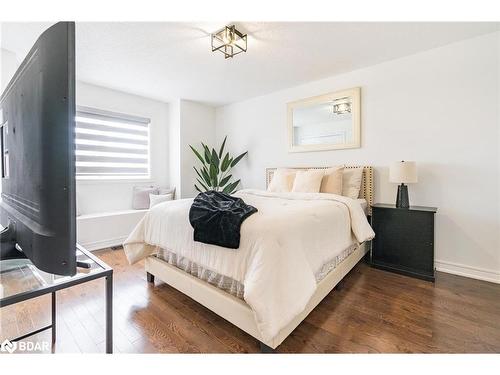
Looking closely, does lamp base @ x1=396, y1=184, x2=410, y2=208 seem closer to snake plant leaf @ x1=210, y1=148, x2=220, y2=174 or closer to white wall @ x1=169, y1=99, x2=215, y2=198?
snake plant leaf @ x1=210, y1=148, x2=220, y2=174

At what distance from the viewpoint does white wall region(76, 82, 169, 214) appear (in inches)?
130

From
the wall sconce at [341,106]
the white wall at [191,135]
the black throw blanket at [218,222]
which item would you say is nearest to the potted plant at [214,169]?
the white wall at [191,135]

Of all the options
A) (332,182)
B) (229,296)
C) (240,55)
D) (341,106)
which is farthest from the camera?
(341,106)

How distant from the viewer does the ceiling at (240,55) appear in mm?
2035

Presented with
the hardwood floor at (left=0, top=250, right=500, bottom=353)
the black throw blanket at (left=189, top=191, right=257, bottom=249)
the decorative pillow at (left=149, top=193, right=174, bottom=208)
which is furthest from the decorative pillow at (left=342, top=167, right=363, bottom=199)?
the decorative pillow at (left=149, top=193, right=174, bottom=208)

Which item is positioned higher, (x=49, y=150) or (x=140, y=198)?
(x=49, y=150)

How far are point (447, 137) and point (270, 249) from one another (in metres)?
2.37

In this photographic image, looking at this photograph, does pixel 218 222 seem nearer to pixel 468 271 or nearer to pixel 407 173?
pixel 407 173

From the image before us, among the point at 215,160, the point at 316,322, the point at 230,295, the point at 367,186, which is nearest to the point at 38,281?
the point at 230,295

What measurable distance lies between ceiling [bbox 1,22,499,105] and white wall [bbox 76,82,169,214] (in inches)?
8.7

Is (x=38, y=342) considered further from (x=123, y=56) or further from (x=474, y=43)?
(x=474, y=43)

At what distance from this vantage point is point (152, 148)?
410 centimetres

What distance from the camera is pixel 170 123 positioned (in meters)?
4.27

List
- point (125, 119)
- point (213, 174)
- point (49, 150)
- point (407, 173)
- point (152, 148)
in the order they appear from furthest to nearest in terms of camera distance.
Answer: point (152, 148) < point (213, 174) < point (125, 119) < point (407, 173) < point (49, 150)
